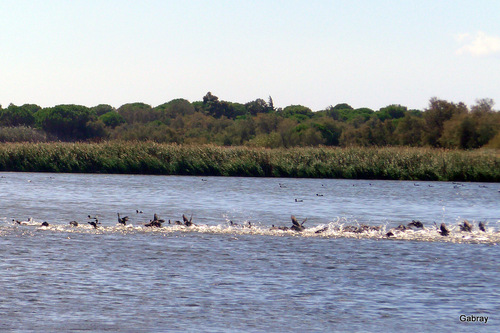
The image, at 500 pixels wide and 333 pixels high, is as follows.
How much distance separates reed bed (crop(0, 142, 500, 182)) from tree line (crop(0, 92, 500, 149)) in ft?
30.2

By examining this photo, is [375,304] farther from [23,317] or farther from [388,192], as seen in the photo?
[388,192]

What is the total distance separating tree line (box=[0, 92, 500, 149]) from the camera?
75062 mm

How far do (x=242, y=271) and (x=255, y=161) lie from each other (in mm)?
42151

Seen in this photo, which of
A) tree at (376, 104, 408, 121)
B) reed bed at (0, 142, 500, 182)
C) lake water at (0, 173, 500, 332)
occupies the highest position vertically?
tree at (376, 104, 408, 121)

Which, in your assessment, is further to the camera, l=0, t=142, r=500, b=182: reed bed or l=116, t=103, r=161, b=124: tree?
l=116, t=103, r=161, b=124: tree

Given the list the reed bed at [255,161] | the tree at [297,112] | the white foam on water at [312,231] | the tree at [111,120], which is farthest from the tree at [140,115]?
the white foam on water at [312,231]

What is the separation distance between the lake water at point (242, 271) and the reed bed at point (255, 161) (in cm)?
2146

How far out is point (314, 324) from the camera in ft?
40.6

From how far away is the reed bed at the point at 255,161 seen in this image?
56.0 m

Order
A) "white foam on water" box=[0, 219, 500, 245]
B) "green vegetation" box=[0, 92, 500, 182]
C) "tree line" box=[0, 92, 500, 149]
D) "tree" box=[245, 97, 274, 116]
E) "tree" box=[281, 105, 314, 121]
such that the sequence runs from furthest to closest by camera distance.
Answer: "tree" box=[245, 97, 274, 116] → "tree" box=[281, 105, 314, 121] → "tree line" box=[0, 92, 500, 149] → "green vegetation" box=[0, 92, 500, 182] → "white foam on water" box=[0, 219, 500, 245]

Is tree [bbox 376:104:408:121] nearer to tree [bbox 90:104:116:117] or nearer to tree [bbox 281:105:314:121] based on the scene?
tree [bbox 281:105:314:121]

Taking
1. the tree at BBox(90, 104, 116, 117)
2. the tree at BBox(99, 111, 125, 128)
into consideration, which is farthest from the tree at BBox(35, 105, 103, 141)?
the tree at BBox(90, 104, 116, 117)

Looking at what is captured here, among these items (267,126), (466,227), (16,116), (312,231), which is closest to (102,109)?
(16,116)

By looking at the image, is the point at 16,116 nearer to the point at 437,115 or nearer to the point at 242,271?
the point at 437,115
